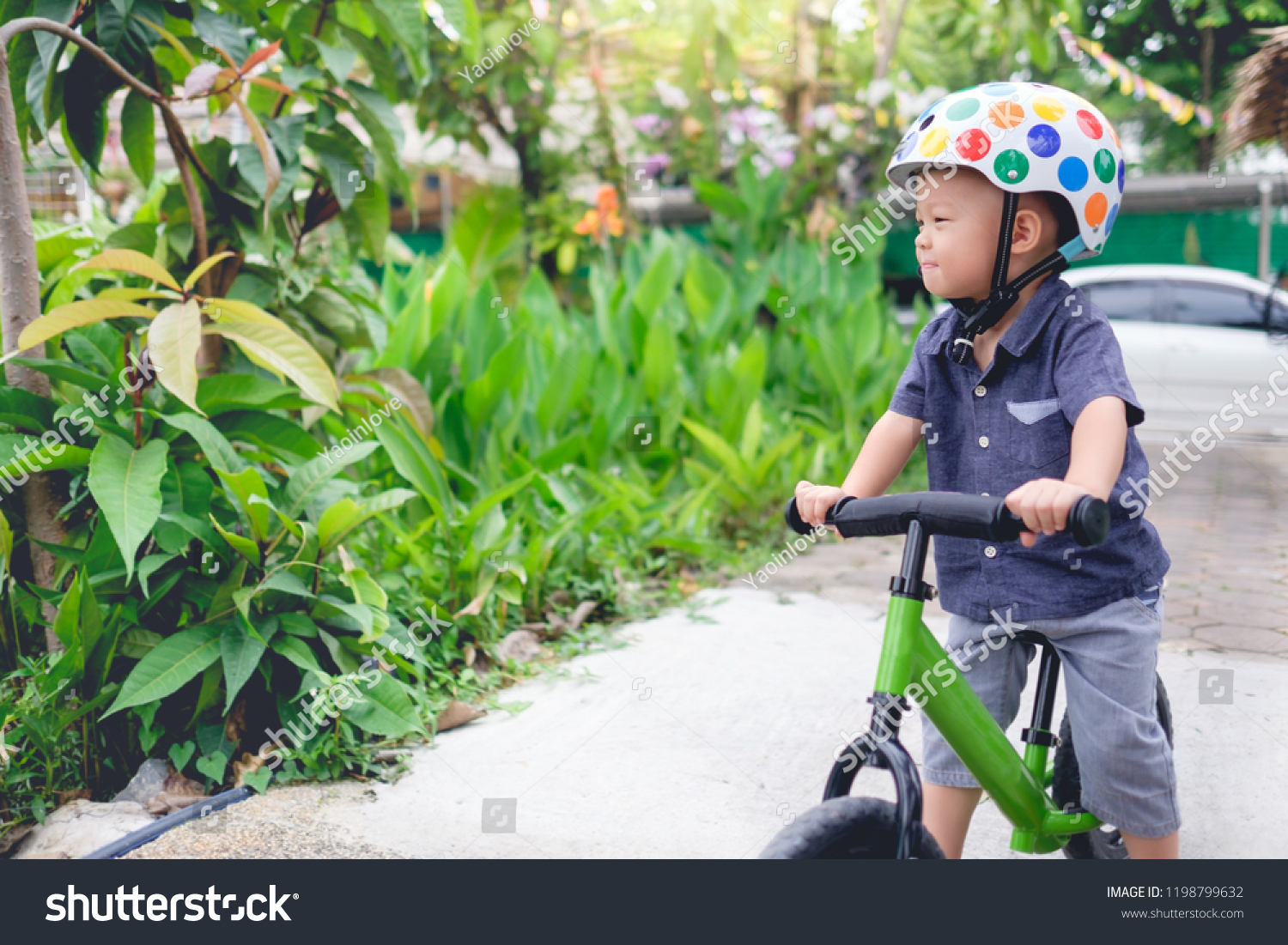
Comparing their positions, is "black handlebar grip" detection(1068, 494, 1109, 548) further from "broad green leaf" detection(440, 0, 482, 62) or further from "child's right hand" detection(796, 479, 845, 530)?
"broad green leaf" detection(440, 0, 482, 62)

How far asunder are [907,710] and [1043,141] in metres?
0.82

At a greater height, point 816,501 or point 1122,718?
point 816,501

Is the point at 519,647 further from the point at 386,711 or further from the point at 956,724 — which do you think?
the point at 956,724

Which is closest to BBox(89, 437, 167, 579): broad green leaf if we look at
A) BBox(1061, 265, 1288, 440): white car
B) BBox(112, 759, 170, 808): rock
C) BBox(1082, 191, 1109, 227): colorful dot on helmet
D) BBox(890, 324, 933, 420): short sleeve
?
BBox(112, 759, 170, 808): rock

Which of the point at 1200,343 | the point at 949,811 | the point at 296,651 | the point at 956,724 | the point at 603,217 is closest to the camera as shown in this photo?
the point at 956,724

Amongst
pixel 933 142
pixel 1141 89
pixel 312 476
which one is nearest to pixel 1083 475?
pixel 933 142

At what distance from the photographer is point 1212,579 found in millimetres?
3141

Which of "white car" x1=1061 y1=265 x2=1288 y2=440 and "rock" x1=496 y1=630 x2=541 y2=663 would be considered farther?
"white car" x1=1061 y1=265 x2=1288 y2=440

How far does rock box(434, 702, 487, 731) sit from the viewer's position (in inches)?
93.1

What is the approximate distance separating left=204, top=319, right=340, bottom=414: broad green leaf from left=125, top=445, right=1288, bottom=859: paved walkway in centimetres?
83

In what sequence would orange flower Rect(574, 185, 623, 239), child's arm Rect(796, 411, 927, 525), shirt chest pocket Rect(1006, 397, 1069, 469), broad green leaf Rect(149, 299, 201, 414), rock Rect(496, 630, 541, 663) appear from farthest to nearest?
orange flower Rect(574, 185, 623, 239)
rock Rect(496, 630, 541, 663)
broad green leaf Rect(149, 299, 201, 414)
child's arm Rect(796, 411, 927, 525)
shirt chest pocket Rect(1006, 397, 1069, 469)

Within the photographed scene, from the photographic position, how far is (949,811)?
171 cm

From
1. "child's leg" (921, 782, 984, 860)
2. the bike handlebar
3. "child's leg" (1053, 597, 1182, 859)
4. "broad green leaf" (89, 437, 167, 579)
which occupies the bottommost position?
"child's leg" (921, 782, 984, 860)

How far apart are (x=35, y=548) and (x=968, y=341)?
1903 millimetres
